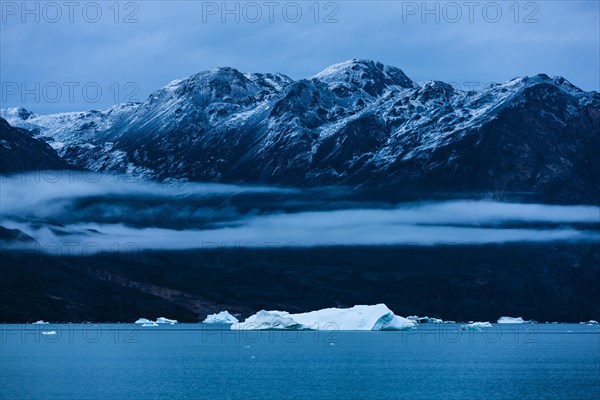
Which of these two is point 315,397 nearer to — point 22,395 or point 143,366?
point 22,395

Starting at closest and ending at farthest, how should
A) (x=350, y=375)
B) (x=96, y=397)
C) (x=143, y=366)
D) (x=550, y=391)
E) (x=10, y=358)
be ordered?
(x=96, y=397) < (x=550, y=391) < (x=350, y=375) < (x=143, y=366) < (x=10, y=358)

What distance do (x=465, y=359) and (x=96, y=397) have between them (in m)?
93.3

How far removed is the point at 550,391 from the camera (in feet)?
416

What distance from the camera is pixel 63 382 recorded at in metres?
132

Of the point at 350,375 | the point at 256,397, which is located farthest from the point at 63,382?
the point at 350,375

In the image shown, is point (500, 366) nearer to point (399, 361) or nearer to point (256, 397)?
point (399, 361)

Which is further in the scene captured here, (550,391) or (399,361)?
(399,361)

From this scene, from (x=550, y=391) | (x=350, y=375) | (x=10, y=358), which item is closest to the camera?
(x=550, y=391)

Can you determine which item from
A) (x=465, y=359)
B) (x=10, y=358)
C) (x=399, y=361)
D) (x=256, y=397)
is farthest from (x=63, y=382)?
(x=465, y=359)

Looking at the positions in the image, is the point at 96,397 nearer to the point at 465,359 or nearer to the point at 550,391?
the point at 550,391

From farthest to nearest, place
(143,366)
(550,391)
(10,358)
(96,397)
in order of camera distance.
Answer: (10,358)
(143,366)
(550,391)
(96,397)

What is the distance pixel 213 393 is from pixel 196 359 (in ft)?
Answer: 217

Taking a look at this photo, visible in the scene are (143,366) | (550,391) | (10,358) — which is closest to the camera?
(550,391)

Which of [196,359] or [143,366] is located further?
[196,359]
